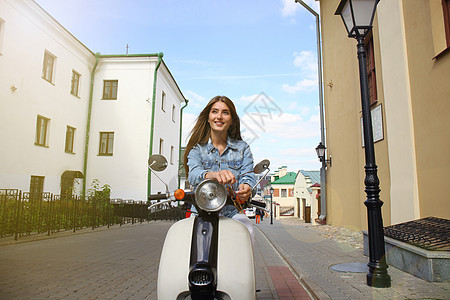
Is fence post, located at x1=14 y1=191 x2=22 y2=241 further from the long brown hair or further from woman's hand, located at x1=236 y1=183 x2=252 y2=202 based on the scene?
woman's hand, located at x1=236 y1=183 x2=252 y2=202

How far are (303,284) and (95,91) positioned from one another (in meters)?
15.7

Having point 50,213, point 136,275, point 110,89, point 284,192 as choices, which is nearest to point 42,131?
point 50,213

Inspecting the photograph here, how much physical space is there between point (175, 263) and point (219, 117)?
1055 mm

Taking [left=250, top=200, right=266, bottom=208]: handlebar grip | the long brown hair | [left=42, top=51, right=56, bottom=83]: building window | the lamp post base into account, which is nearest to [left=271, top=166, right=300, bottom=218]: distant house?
[left=42, top=51, right=56, bottom=83]: building window

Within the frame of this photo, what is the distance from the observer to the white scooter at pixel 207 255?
1.64 meters

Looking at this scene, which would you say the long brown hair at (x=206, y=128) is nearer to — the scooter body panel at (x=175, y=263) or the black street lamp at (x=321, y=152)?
the scooter body panel at (x=175, y=263)

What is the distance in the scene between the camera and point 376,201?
12.8ft

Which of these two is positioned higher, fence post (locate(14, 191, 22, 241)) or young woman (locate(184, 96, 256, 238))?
young woman (locate(184, 96, 256, 238))

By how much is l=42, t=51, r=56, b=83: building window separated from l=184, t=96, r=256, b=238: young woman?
480 inches

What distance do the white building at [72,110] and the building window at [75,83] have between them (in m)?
0.05

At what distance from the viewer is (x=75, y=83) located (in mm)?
15234

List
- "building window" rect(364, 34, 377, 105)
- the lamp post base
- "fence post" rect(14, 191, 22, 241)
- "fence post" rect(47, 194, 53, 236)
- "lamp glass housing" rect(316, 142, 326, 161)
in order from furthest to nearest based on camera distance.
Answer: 1. "lamp glass housing" rect(316, 142, 326, 161)
2. "building window" rect(364, 34, 377, 105)
3. "fence post" rect(47, 194, 53, 236)
4. "fence post" rect(14, 191, 22, 241)
5. the lamp post base

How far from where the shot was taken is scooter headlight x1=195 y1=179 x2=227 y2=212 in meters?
1.64

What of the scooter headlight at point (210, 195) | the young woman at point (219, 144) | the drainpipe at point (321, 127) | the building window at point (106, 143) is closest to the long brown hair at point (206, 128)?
the young woman at point (219, 144)
